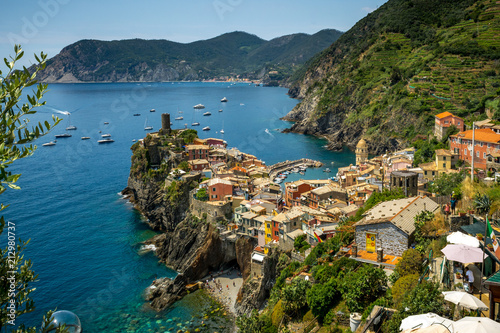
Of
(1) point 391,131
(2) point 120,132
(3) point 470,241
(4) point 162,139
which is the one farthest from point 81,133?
(3) point 470,241

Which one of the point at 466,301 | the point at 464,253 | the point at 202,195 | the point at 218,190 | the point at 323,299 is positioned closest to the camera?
the point at 466,301

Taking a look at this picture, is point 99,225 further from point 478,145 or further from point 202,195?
point 478,145

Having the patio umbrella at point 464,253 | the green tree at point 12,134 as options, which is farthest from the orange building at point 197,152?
the green tree at point 12,134

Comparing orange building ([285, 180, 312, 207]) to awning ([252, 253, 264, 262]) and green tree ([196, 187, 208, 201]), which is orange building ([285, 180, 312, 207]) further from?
awning ([252, 253, 264, 262])

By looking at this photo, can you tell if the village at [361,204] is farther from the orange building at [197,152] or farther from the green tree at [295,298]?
the green tree at [295,298]

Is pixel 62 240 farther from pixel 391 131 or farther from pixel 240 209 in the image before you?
pixel 391 131

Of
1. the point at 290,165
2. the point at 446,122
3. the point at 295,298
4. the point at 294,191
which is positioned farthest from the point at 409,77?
the point at 295,298

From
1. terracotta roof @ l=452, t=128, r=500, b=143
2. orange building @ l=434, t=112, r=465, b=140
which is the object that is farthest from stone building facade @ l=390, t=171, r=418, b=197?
orange building @ l=434, t=112, r=465, b=140
